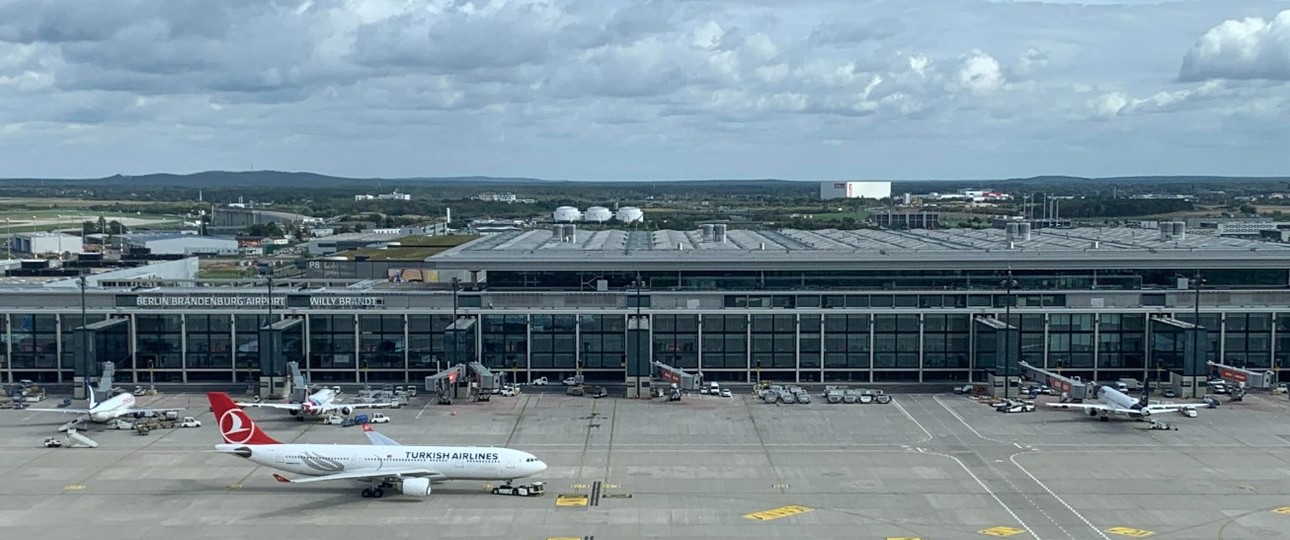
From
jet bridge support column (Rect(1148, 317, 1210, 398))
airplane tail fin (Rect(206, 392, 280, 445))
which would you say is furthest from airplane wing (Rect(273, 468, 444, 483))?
jet bridge support column (Rect(1148, 317, 1210, 398))

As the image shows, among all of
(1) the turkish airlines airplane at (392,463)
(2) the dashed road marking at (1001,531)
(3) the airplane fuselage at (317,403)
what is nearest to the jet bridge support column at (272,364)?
(3) the airplane fuselage at (317,403)

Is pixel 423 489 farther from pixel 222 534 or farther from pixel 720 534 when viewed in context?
Result: pixel 720 534

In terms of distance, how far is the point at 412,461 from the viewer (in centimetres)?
7381

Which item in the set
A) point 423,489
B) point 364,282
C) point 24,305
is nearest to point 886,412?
point 423,489

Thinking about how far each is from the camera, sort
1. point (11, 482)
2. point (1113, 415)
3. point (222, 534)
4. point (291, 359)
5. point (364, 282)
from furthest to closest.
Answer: point (364, 282) < point (291, 359) < point (1113, 415) < point (11, 482) < point (222, 534)

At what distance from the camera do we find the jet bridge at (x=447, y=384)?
107m

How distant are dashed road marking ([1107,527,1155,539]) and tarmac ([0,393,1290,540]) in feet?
0.53

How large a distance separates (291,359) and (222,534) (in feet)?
168

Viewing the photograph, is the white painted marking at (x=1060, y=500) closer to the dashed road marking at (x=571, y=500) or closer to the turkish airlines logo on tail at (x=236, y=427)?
the dashed road marking at (x=571, y=500)

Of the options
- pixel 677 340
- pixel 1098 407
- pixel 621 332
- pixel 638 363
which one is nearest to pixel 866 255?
pixel 677 340

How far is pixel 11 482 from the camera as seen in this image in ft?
254

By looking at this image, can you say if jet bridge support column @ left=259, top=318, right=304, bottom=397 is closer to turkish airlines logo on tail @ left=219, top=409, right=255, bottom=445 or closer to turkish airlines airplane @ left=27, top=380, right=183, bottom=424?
turkish airlines airplane @ left=27, top=380, right=183, bottom=424

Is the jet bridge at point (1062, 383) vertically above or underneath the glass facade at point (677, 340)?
underneath

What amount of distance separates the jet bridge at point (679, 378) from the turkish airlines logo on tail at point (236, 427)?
4416cm
